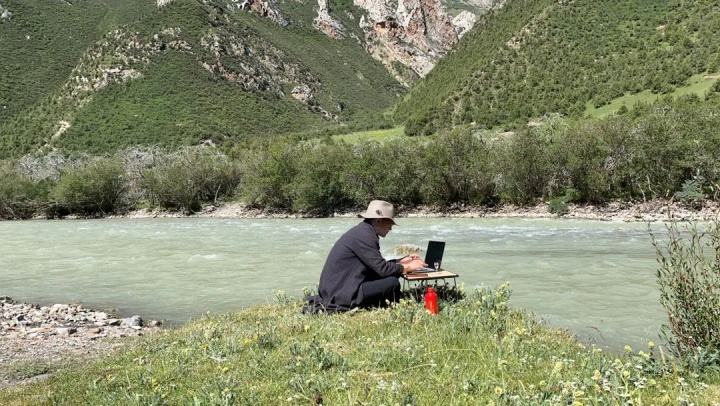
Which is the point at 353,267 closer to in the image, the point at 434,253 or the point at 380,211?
the point at 380,211

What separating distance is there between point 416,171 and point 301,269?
30055 millimetres

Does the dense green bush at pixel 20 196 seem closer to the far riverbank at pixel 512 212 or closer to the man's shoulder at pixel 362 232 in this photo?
the far riverbank at pixel 512 212

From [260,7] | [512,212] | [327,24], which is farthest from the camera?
[327,24]

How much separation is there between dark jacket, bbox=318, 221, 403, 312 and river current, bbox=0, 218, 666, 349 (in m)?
3.81

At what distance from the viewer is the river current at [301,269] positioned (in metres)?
11.9

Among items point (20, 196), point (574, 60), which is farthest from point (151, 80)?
point (574, 60)

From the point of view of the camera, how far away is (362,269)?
317 inches

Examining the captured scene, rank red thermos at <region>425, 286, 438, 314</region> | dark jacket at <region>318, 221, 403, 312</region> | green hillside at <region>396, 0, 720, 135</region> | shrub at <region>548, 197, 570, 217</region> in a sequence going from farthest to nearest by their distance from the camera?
1. green hillside at <region>396, 0, 720, 135</region>
2. shrub at <region>548, 197, 570, 217</region>
3. dark jacket at <region>318, 221, 403, 312</region>
4. red thermos at <region>425, 286, 438, 314</region>

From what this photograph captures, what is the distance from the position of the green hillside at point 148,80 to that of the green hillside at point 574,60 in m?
26.3

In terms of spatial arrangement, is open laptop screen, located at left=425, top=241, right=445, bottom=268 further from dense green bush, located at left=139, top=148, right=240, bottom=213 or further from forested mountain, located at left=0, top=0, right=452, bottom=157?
forested mountain, located at left=0, top=0, right=452, bottom=157

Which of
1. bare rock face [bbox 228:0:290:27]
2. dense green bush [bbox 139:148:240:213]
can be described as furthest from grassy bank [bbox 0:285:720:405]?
bare rock face [bbox 228:0:290:27]

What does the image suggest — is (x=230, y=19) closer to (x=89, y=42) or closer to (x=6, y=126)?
(x=89, y=42)

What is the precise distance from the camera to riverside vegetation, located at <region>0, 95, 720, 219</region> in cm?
3850

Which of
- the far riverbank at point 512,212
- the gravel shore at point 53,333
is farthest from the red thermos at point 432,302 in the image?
the far riverbank at point 512,212
